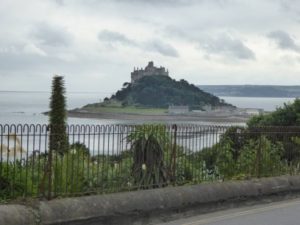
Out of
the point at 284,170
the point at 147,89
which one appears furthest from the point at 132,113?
the point at 284,170

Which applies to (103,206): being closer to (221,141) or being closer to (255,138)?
(221,141)

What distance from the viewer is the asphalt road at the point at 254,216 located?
1072 cm

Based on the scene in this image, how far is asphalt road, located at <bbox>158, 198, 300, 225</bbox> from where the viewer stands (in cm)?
1072

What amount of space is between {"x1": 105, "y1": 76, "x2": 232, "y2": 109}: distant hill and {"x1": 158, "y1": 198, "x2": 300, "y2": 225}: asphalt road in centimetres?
9235

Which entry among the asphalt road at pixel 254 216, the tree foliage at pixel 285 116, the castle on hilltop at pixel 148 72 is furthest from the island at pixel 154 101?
the asphalt road at pixel 254 216

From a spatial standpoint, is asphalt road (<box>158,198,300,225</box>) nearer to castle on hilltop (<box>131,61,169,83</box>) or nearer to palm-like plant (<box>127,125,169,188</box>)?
palm-like plant (<box>127,125,169,188</box>)

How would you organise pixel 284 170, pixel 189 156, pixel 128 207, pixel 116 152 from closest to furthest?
pixel 128 207 → pixel 116 152 → pixel 189 156 → pixel 284 170

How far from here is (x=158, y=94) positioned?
10894 centimetres

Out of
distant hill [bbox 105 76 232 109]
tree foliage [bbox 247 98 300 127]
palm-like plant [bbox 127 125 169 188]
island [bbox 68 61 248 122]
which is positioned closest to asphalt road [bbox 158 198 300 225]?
palm-like plant [bbox 127 125 169 188]

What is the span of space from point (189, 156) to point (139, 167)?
4.76 feet

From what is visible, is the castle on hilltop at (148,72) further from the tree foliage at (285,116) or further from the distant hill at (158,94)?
the tree foliage at (285,116)

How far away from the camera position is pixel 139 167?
11.4 metres

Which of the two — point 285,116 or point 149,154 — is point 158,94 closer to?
point 285,116

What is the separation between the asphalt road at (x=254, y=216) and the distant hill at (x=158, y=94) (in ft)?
303
